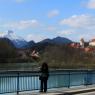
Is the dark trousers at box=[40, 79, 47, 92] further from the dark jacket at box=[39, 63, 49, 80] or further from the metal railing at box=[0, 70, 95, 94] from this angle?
the metal railing at box=[0, 70, 95, 94]

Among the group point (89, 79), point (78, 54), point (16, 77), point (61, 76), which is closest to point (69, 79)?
point (61, 76)

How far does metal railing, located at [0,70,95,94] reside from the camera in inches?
947

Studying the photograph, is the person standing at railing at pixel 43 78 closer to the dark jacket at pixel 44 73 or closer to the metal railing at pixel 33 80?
the dark jacket at pixel 44 73

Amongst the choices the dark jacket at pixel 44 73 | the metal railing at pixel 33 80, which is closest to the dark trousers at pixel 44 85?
the dark jacket at pixel 44 73

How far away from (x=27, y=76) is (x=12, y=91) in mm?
1514

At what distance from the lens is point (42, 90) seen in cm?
2550

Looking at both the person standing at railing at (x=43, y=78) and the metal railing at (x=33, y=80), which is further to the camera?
the person standing at railing at (x=43, y=78)

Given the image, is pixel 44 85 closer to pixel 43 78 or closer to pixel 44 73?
pixel 43 78

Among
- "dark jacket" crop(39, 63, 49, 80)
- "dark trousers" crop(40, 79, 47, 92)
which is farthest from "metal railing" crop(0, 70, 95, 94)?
"dark trousers" crop(40, 79, 47, 92)

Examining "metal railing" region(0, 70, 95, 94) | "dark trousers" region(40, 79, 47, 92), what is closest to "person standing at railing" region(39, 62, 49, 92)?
"dark trousers" region(40, 79, 47, 92)

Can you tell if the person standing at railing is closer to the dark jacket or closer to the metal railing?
the dark jacket

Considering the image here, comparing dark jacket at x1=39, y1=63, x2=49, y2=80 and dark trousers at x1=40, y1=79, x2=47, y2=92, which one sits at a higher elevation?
dark jacket at x1=39, y1=63, x2=49, y2=80

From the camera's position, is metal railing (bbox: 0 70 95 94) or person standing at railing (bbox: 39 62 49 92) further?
person standing at railing (bbox: 39 62 49 92)

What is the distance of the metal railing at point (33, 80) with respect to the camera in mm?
24047
